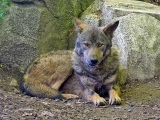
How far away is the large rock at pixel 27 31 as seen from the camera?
728 cm

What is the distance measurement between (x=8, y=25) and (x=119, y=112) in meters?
2.85

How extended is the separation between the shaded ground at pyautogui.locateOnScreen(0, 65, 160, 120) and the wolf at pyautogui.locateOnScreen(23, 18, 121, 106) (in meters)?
0.20

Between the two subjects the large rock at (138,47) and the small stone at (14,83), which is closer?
the small stone at (14,83)

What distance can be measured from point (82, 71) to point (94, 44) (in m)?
0.58

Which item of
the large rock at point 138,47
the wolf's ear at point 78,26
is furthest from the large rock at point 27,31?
the large rock at point 138,47

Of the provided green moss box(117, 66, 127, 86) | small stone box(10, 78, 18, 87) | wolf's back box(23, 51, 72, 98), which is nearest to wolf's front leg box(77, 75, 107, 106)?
wolf's back box(23, 51, 72, 98)

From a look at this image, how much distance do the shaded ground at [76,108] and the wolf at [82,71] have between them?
20 centimetres

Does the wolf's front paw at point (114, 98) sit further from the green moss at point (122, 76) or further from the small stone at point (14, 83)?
the small stone at point (14, 83)

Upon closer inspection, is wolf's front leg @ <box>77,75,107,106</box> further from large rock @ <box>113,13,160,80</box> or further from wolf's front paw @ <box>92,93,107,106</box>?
large rock @ <box>113,13,160,80</box>

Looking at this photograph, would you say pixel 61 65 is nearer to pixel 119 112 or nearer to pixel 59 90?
pixel 59 90

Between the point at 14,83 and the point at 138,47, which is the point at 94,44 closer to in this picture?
the point at 138,47

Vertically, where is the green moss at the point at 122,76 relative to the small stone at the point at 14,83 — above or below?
above

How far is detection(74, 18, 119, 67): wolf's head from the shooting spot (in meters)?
6.00

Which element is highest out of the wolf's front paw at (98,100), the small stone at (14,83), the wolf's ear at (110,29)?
the wolf's ear at (110,29)
